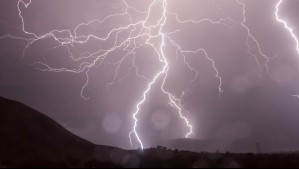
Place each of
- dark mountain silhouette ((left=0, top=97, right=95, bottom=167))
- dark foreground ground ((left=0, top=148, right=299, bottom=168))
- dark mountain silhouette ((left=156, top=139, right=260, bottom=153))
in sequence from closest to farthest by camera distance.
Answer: dark foreground ground ((left=0, top=148, right=299, bottom=168))
dark mountain silhouette ((left=0, top=97, right=95, bottom=167))
dark mountain silhouette ((left=156, top=139, right=260, bottom=153))

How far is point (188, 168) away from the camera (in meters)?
19.6

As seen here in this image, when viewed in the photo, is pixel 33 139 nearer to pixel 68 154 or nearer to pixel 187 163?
pixel 68 154

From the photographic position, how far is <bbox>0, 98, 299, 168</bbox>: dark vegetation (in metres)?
22.6

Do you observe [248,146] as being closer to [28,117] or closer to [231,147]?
[231,147]

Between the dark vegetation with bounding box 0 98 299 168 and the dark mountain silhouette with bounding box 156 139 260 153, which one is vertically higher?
the dark mountain silhouette with bounding box 156 139 260 153

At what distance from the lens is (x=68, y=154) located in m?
29.7

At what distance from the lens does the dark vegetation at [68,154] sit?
74.1ft

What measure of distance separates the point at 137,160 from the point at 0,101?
57.5 ft

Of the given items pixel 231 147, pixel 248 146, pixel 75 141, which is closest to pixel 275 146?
pixel 248 146

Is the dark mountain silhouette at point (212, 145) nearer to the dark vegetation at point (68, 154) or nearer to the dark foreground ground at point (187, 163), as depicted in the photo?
the dark vegetation at point (68, 154)

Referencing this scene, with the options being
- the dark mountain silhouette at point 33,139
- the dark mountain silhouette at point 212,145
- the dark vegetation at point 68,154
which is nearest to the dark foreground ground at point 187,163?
the dark vegetation at point 68,154


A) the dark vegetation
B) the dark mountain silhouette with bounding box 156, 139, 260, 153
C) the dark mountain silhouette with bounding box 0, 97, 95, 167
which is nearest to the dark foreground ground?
the dark vegetation

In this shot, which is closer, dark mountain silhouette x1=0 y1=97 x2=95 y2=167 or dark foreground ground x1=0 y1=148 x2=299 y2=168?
dark foreground ground x1=0 y1=148 x2=299 y2=168

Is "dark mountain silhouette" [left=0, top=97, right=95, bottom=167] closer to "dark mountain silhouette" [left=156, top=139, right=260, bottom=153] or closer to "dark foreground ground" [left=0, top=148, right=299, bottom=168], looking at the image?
"dark foreground ground" [left=0, top=148, right=299, bottom=168]
